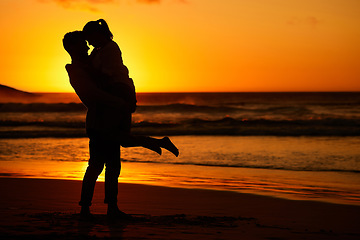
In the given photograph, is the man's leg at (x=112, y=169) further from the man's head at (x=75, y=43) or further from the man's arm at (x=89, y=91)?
the man's head at (x=75, y=43)

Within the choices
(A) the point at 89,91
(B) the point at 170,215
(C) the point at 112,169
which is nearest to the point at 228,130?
(B) the point at 170,215

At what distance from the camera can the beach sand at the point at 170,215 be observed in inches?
151

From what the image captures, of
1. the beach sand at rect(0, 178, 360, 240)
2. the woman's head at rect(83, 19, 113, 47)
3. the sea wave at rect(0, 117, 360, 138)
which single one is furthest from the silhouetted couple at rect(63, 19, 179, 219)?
the sea wave at rect(0, 117, 360, 138)

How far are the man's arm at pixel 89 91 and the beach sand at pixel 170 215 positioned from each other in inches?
39.2

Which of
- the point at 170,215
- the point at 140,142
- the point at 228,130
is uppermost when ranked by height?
the point at 228,130

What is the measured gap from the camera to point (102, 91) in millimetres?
4113

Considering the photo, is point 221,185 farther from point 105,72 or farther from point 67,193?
point 105,72

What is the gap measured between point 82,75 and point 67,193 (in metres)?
2.57

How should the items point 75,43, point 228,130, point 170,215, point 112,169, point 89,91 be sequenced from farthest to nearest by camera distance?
point 228,130 < point 170,215 < point 112,169 < point 75,43 < point 89,91

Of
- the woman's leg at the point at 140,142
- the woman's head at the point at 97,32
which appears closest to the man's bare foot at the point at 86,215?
the woman's leg at the point at 140,142

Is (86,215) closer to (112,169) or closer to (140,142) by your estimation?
(112,169)

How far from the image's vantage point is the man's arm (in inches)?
161

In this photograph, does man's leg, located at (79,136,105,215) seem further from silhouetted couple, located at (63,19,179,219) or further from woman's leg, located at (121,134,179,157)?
woman's leg, located at (121,134,179,157)

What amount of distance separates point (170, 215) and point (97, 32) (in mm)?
1843
